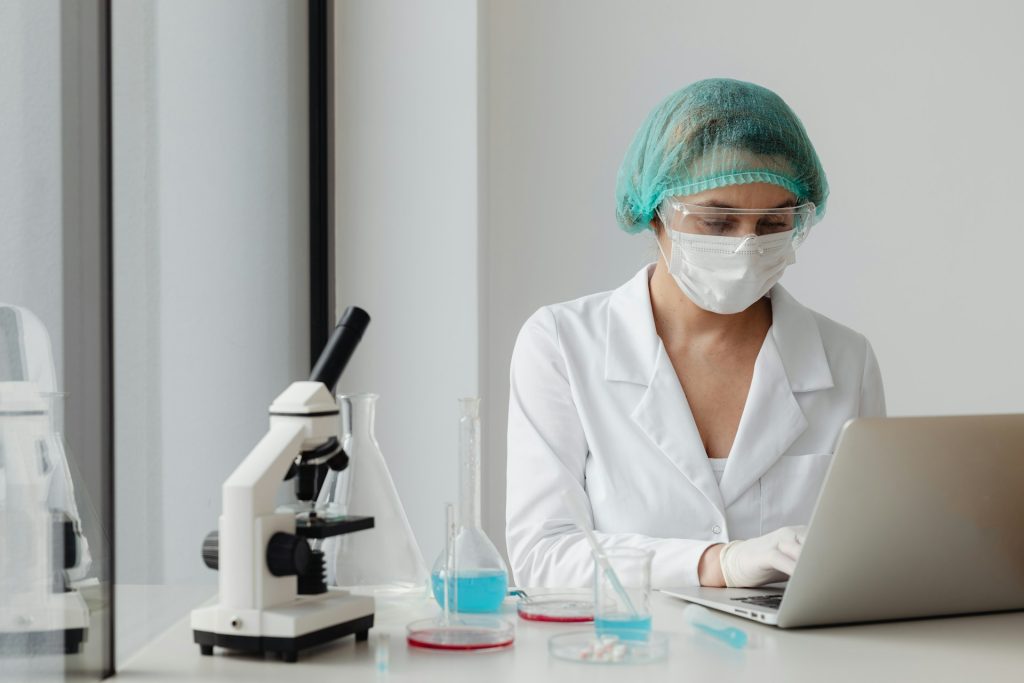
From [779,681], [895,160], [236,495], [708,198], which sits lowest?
[779,681]

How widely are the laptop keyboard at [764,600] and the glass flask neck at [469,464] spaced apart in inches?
11.6

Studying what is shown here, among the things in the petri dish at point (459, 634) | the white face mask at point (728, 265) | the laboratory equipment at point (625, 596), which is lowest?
the petri dish at point (459, 634)

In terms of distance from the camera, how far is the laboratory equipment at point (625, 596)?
1001mm

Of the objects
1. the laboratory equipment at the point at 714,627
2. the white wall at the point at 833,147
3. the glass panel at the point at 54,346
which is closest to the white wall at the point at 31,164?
the glass panel at the point at 54,346

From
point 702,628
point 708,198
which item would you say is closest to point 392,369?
point 708,198

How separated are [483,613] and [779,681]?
13.6 inches

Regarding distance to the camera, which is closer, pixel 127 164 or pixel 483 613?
pixel 483 613

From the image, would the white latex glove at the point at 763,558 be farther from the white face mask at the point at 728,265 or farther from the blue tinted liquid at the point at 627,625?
the white face mask at the point at 728,265

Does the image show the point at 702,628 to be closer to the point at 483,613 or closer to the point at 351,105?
the point at 483,613

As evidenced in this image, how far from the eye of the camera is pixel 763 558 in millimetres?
1273

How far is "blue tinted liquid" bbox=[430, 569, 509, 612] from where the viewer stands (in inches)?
43.9

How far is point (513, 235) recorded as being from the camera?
282 cm

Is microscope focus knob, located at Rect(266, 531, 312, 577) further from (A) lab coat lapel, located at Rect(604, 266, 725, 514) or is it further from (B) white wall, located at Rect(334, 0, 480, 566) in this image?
(B) white wall, located at Rect(334, 0, 480, 566)

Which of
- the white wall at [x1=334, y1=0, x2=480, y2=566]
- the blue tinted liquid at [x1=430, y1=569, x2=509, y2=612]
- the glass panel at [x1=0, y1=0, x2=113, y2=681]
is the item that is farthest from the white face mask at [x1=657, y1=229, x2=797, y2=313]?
the glass panel at [x1=0, y1=0, x2=113, y2=681]
